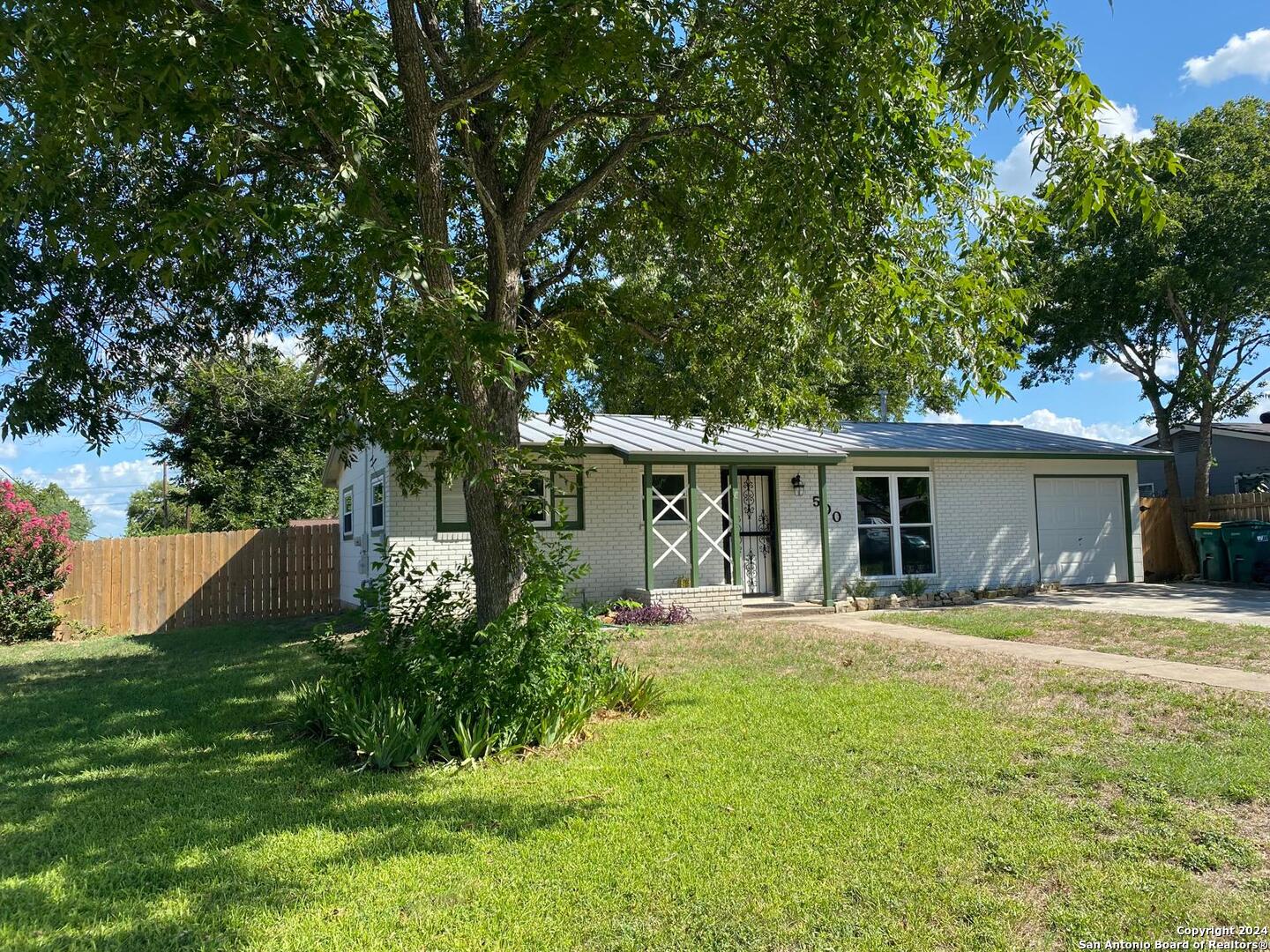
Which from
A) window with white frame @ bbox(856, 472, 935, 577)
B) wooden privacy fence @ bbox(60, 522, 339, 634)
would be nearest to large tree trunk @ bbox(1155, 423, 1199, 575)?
window with white frame @ bbox(856, 472, 935, 577)

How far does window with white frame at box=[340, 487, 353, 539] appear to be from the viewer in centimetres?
1675

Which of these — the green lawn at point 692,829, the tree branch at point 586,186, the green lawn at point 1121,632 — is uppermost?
the tree branch at point 586,186

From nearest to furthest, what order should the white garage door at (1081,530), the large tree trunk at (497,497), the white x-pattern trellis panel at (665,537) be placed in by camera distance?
the large tree trunk at (497,497) → the white x-pattern trellis panel at (665,537) → the white garage door at (1081,530)

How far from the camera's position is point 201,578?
16391mm

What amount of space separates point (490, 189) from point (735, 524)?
848 centimetres

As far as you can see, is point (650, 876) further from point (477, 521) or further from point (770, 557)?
point (770, 557)

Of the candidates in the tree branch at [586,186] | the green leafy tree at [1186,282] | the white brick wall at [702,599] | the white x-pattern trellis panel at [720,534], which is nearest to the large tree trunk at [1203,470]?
the green leafy tree at [1186,282]

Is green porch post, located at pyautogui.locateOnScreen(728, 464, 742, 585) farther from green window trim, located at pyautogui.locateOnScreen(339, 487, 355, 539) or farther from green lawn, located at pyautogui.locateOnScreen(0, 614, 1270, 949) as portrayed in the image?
green window trim, located at pyautogui.locateOnScreen(339, 487, 355, 539)

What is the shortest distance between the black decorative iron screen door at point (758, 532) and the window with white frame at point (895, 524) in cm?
180

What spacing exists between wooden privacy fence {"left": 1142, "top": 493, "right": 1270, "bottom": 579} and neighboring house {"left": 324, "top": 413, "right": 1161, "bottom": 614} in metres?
1.93

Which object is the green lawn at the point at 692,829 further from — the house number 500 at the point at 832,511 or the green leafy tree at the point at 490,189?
the house number 500 at the point at 832,511

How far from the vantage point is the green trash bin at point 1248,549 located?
1650 cm

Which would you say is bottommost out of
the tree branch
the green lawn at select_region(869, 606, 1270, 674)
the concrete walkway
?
the concrete walkway

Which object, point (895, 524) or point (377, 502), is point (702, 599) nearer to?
point (895, 524)
